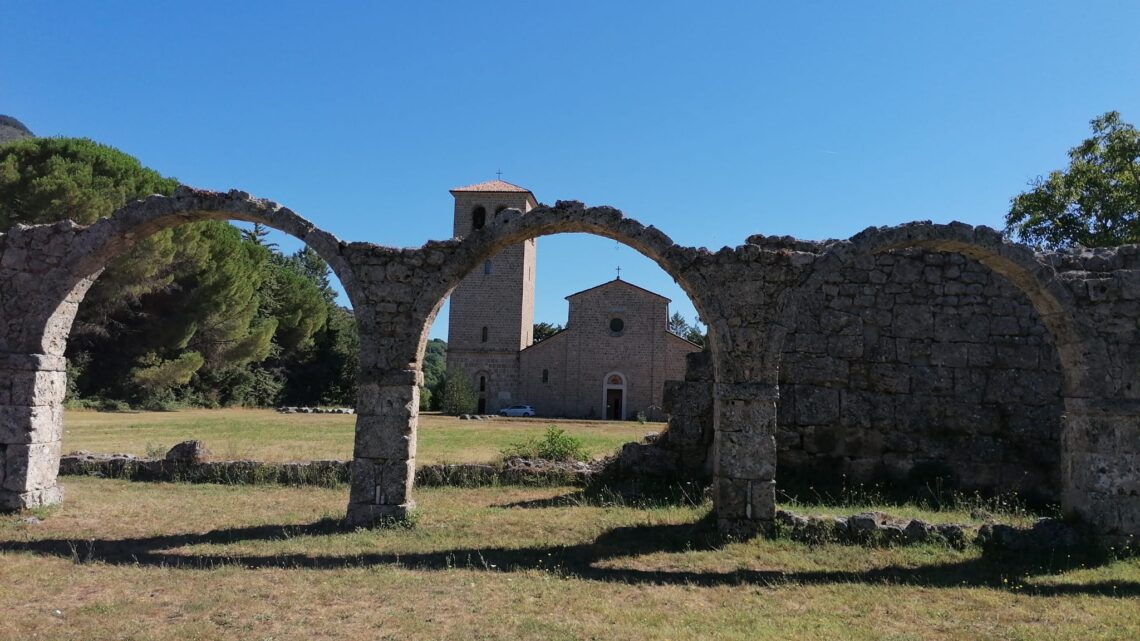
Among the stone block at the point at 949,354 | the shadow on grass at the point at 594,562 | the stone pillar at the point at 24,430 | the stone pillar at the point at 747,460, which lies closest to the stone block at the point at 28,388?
the stone pillar at the point at 24,430

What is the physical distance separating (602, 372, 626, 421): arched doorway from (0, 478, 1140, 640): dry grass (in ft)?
106

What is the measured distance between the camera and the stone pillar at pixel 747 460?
7391 millimetres

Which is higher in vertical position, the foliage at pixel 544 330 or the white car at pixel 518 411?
the foliage at pixel 544 330

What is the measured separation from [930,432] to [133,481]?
39.1ft

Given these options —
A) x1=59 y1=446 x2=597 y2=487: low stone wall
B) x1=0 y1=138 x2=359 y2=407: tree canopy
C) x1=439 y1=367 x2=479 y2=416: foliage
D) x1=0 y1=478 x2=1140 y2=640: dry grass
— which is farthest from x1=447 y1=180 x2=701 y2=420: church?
x1=0 y1=478 x2=1140 y2=640: dry grass

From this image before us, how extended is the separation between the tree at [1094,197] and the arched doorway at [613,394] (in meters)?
21.6

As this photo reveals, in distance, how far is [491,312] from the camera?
42.7 metres

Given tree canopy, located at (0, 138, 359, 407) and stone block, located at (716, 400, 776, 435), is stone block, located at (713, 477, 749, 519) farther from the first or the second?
tree canopy, located at (0, 138, 359, 407)

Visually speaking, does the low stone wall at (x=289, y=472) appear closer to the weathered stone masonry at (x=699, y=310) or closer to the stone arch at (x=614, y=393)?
the weathered stone masonry at (x=699, y=310)

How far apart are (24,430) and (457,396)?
30.7m

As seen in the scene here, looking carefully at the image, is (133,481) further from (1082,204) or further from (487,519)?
(1082,204)

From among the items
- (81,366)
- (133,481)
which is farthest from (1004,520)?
(81,366)

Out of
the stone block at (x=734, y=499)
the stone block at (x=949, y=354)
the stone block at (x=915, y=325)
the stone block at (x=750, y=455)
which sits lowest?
the stone block at (x=734, y=499)

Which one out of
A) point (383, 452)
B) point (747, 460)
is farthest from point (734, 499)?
point (383, 452)
